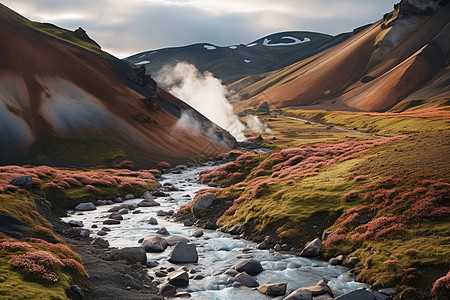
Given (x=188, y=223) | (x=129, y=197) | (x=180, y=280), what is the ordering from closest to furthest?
(x=180, y=280), (x=188, y=223), (x=129, y=197)

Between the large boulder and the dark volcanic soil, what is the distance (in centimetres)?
1396

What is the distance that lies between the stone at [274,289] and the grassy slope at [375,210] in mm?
5221

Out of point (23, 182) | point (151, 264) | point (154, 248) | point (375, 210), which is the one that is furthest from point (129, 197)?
point (375, 210)

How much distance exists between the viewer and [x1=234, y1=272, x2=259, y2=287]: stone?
934 inches

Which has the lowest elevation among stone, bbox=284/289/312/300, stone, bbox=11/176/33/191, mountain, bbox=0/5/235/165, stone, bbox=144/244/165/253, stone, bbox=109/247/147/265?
stone, bbox=284/289/312/300

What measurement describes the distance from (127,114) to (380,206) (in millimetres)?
83959

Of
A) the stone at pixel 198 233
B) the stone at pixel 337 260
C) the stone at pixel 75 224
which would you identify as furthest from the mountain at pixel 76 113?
the stone at pixel 337 260

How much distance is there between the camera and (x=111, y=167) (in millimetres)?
79188

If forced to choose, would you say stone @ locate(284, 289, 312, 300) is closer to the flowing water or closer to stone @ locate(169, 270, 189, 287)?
the flowing water

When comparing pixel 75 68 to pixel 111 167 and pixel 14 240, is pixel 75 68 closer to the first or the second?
pixel 111 167

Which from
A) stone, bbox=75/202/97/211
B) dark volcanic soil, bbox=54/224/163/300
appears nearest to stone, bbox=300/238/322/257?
dark volcanic soil, bbox=54/224/163/300

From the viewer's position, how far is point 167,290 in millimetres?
22469

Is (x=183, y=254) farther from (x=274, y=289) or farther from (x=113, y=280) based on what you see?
(x=274, y=289)

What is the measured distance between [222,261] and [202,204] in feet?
47.2
